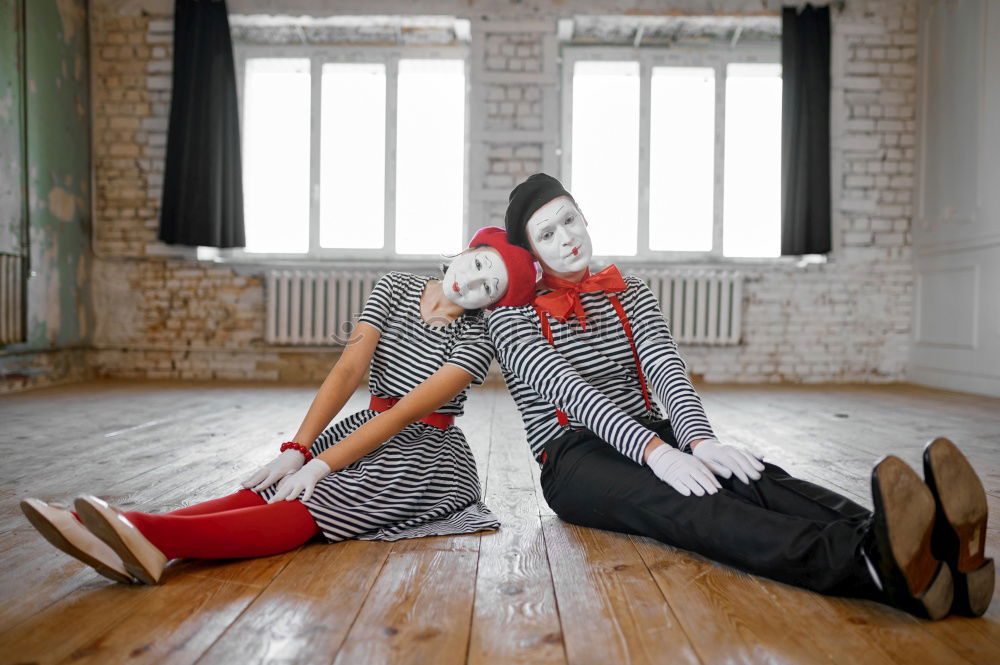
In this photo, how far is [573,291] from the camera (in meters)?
1.71

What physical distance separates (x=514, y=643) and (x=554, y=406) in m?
0.71

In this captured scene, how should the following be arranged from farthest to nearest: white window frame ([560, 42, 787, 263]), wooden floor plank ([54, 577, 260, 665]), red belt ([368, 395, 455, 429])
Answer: white window frame ([560, 42, 787, 263]) → red belt ([368, 395, 455, 429]) → wooden floor plank ([54, 577, 260, 665])

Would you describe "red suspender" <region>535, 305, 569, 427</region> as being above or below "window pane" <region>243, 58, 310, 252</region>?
below

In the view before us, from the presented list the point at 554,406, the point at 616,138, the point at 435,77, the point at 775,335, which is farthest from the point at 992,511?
the point at 435,77

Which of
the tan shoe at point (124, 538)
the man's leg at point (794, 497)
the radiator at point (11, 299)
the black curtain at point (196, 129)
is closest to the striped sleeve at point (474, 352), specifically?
the man's leg at point (794, 497)

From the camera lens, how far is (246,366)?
5562 millimetres

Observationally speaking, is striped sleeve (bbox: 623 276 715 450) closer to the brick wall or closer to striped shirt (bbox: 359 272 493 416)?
striped shirt (bbox: 359 272 493 416)

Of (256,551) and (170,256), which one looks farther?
(170,256)

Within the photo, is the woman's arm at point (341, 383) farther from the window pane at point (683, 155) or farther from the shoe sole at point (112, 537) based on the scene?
the window pane at point (683, 155)

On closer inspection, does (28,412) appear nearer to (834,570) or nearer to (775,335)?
(834,570)

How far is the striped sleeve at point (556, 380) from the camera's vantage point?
1504mm

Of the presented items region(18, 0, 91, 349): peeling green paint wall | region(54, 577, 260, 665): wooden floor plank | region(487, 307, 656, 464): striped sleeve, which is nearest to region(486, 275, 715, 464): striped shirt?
region(487, 307, 656, 464): striped sleeve

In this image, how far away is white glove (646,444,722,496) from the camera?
4.51 feet

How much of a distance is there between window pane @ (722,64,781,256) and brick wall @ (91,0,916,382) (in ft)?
1.02
